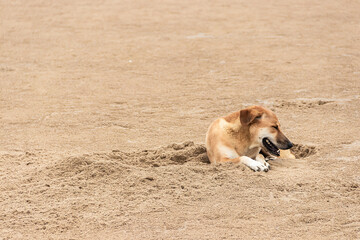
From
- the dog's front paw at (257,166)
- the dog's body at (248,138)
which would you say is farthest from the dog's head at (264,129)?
the dog's front paw at (257,166)

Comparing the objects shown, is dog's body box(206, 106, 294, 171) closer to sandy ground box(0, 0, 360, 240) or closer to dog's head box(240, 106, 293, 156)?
dog's head box(240, 106, 293, 156)

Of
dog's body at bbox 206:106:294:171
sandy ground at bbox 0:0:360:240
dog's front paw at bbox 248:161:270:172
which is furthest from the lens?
dog's body at bbox 206:106:294:171

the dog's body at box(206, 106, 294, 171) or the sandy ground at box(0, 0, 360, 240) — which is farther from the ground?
the dog's body at box(206, 106, 294, 171)

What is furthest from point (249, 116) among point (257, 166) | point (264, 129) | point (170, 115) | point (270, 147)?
point (170, 115)

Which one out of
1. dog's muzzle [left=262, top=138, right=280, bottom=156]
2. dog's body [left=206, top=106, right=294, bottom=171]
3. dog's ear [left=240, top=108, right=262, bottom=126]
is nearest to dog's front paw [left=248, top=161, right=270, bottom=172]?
dog's body [left=206, top=106, right=294, bottom=171]

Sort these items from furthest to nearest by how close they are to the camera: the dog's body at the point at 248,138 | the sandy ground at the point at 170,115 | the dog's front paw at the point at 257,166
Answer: the dog's body at the point at 248,138, the dog's front paw at the point at 257,166, the sandy ground at the point at 170,115

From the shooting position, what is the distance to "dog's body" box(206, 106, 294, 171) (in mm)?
7121

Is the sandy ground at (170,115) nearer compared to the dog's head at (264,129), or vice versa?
the sandy ground at (170,115)

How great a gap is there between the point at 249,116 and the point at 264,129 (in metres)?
0.26

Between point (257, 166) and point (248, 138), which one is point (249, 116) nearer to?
point (248, 138)

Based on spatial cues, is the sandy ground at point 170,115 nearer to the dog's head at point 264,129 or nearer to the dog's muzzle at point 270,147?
the dog's muzzle at point 270,147

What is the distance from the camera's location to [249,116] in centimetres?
721

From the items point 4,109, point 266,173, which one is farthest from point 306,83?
point 4,109

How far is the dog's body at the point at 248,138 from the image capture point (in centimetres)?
712
